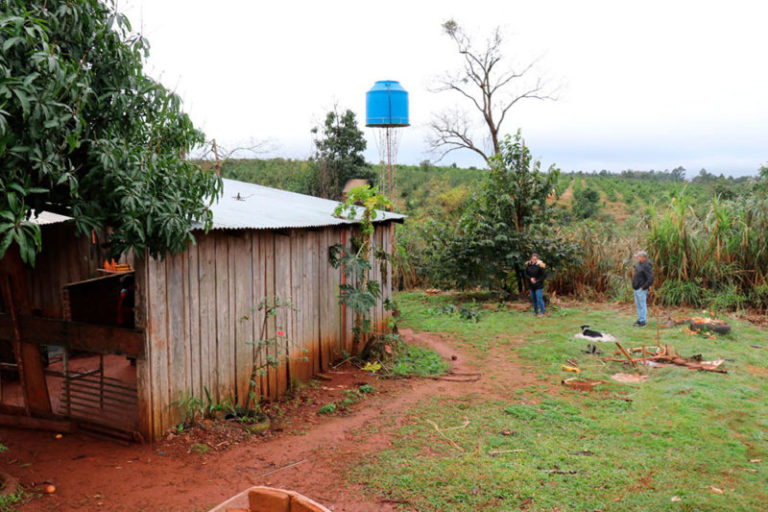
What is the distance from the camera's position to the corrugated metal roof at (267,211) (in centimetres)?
666

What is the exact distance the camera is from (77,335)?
6.12 m

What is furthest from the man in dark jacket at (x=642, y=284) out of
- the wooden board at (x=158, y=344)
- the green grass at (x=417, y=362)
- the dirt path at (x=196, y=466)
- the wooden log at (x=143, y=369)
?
the wooden log at (x=143, y=369)

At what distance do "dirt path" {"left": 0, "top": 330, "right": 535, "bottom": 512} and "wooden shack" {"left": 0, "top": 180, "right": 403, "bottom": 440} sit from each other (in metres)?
0.39

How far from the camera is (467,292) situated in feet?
51.9

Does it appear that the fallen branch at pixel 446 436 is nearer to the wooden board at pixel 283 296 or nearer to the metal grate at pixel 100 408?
the wooden board at pixel 283 296

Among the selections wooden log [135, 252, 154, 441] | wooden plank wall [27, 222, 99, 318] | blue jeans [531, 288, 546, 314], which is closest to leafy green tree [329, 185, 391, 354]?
wooden log [135, 252, 154, 441]

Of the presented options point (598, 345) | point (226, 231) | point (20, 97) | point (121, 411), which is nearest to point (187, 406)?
point (121, 411)

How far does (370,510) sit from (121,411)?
3.56 metres

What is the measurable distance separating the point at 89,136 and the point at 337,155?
20521 mm

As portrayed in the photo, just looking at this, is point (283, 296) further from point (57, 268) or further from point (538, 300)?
point (538, 300)

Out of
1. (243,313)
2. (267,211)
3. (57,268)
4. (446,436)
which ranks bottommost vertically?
(446,436)

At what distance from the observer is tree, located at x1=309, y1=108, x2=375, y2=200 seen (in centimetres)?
2481

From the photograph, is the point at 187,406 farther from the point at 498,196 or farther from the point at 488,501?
the point at 498,196

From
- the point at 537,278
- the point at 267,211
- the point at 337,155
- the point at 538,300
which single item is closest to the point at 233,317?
the point at 267,211
